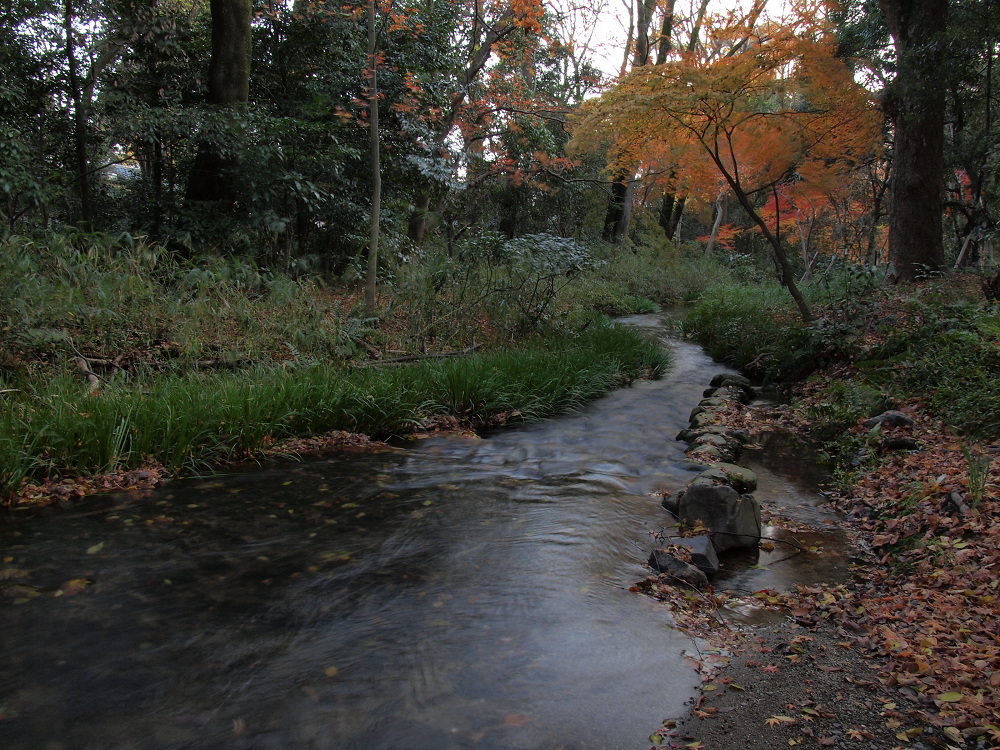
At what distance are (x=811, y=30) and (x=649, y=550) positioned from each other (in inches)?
337

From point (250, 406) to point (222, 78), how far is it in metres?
6.88

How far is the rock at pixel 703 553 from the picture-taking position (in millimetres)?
3219

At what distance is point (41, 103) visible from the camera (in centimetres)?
888

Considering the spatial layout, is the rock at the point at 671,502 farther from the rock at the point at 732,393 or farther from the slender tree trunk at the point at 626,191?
the slender tree trunk at the point at 626,191

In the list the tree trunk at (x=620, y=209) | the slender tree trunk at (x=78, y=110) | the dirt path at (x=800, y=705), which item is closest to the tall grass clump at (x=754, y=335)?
the dirt path at (x=800, y=705)

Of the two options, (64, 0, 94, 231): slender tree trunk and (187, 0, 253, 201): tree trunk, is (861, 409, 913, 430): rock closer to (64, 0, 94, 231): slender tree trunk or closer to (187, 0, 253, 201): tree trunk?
(187, 0, 253, 201): tree trunk

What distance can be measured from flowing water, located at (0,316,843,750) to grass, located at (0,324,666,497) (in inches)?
15.4

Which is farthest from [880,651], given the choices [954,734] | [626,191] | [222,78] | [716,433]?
[626,191]

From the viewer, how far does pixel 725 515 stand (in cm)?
357

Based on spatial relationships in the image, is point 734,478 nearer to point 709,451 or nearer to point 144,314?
point 709,451

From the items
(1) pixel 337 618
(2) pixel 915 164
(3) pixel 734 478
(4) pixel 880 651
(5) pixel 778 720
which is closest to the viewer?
(5) pixel 778 720

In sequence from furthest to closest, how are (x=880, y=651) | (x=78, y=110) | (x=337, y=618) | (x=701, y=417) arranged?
(x=78, y=110) → (x=701, y=417) → (x=337, y=618) → (x=880, y=651)

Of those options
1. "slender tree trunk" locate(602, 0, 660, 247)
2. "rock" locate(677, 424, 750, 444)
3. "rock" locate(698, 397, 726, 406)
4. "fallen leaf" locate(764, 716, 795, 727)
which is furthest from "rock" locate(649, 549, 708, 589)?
"slender tree trunk" locate(602, 0, 660, 247)

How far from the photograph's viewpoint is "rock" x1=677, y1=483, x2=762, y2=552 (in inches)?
138
